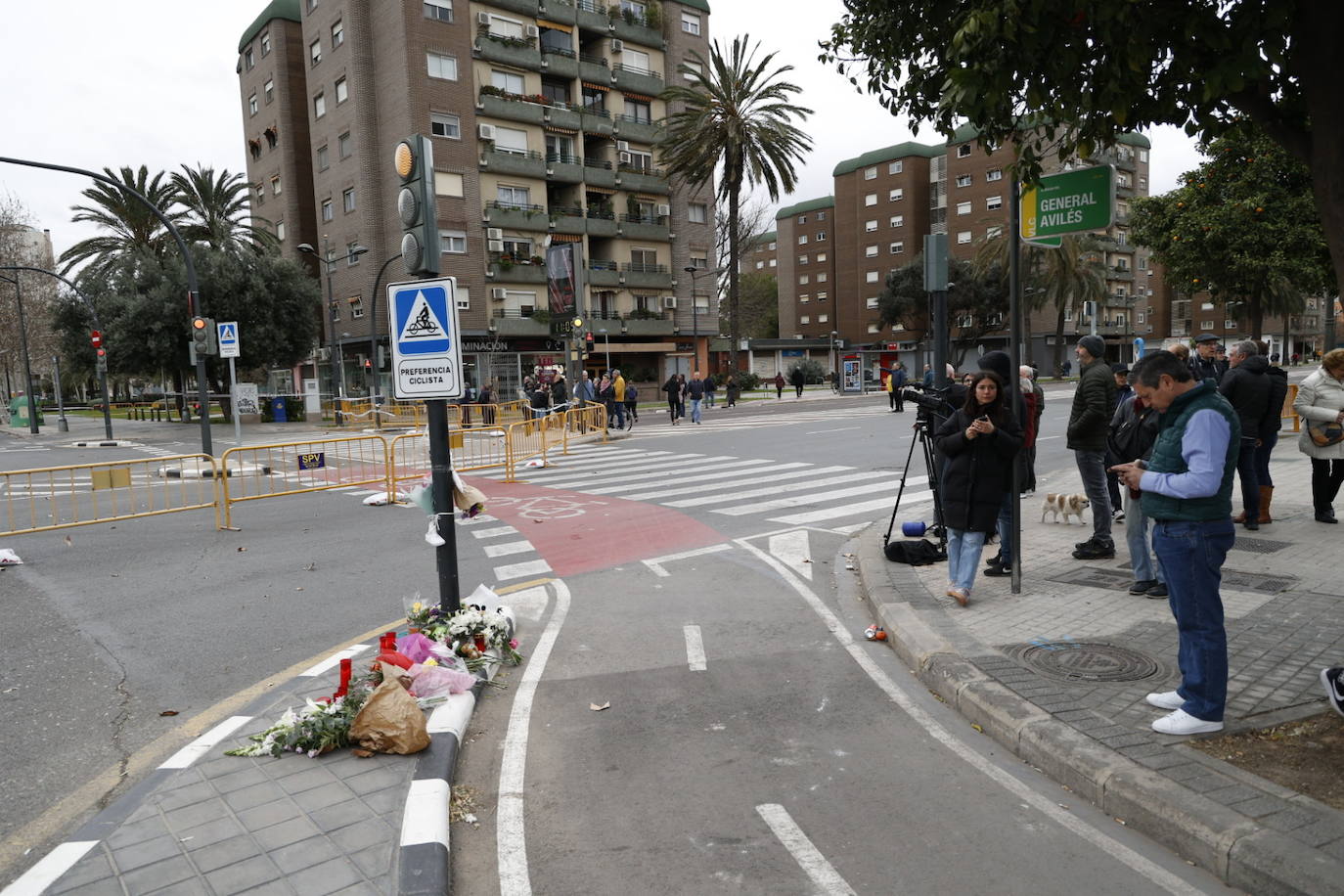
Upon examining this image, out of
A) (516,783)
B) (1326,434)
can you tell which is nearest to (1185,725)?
(516,783)

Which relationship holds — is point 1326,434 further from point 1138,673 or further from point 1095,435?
point 1138,673

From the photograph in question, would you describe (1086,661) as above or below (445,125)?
below

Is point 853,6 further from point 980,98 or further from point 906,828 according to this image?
point 906,828

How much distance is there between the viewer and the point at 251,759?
4035 mm

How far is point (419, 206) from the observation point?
5609 millimetres

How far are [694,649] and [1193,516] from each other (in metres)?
3.15

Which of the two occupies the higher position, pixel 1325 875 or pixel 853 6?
pixel 853 6

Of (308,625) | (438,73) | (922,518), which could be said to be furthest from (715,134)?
(308,625)

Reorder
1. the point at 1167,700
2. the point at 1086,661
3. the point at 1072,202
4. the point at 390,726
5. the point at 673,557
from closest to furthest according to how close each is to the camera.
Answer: the point at 390,726
the point at 1167,700
the point at 1086,661
the point at 1072,202
the point at 673,557

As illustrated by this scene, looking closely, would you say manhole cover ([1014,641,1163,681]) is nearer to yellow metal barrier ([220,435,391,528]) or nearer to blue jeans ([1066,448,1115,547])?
blue jeans ([1066,448,1115,547])

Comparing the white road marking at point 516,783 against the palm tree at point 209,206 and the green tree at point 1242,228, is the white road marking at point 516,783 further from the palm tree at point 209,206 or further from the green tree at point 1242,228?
the palm tree at point 209,206

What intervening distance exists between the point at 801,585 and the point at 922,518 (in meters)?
2.99

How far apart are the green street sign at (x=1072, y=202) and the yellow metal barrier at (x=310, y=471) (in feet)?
33.3

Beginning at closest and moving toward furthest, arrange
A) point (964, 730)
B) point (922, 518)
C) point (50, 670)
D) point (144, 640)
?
point (964, 730) → point (50, 670) → point (144, 640) → point (922, 518)
